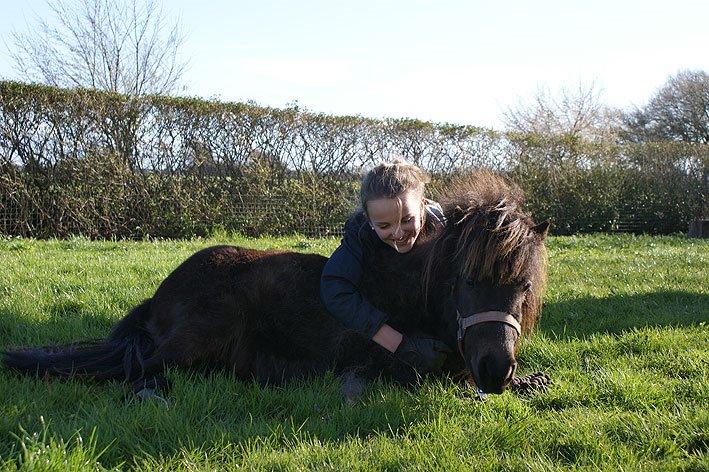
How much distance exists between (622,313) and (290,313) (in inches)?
137

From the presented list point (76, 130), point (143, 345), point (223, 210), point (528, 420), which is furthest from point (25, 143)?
point (528, 420)

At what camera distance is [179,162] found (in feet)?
44.6

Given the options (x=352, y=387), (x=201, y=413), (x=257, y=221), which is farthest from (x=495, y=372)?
(x=257, y=221)

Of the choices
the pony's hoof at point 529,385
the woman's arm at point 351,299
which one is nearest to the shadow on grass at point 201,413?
the woman's arm at point 351,299

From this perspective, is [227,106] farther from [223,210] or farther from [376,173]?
[376,173]

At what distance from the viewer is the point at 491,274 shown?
11.1 ft

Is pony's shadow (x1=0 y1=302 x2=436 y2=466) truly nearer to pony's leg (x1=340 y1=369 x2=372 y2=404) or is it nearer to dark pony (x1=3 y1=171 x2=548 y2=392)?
pony's leg (x1=340 y1=369 x2=372 y2=404)

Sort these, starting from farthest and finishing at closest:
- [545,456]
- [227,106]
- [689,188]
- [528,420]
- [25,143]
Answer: [689,188]
[227,106]
[25,143]
[528,420]
[545,456]

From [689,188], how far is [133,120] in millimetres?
15251

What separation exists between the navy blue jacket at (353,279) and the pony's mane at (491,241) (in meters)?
0.24

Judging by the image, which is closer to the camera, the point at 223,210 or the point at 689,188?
the point at 223,210

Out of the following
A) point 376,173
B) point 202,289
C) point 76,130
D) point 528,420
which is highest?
point 76,130

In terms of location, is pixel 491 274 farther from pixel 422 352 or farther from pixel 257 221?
pixel 257 221

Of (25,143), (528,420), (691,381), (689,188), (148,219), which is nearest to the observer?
(528,420)
